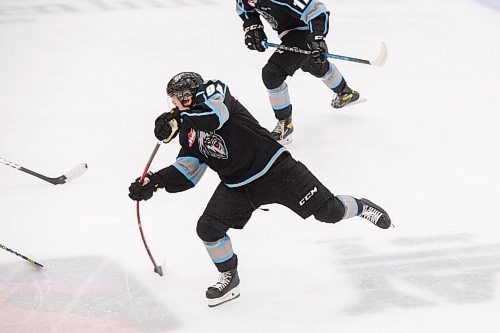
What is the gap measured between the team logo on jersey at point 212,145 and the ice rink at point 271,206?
594 millimetres

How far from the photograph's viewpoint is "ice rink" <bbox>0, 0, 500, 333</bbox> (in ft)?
11.4

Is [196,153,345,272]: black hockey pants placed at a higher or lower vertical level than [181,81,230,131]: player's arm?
lower

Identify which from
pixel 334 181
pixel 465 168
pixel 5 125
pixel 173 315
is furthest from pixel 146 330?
pixel 5 125

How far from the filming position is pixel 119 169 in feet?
15.7

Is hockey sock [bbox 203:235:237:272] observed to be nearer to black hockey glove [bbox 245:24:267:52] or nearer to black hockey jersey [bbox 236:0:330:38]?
black hockey jersey [bbox 236:0:330:38]

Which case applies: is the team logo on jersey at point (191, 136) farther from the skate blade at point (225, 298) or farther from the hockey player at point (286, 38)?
the hockey player at point (286, 38)

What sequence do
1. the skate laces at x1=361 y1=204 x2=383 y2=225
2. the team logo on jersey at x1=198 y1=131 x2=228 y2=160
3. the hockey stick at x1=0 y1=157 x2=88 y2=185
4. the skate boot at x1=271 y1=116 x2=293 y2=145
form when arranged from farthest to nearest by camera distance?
the skate boot at x1=271 y1=116 x2=293 y2=145
the hockey stick at x1=0 y1=157 x2=88 y2=185
the skate laces at x1=361 y1=204 x2=383 y2=225
the team logo on jersey at x1=198 y1=131 x2=228 y2=160

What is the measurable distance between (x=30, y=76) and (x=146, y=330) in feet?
10.8

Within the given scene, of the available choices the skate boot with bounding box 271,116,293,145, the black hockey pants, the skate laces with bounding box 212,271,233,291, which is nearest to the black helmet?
the black hockey pants

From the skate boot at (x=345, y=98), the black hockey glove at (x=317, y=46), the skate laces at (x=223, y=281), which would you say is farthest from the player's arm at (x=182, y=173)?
the skate boot at (x=345, y=98)

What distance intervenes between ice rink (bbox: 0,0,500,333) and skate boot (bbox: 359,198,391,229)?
111 mm

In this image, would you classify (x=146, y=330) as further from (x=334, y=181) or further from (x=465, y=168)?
(x=465, y=168)

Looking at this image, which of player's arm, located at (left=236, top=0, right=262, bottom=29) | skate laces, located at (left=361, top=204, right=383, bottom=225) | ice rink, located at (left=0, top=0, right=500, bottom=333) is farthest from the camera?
player's arm, located at (left=236, top=0, right=262, bottom=29)

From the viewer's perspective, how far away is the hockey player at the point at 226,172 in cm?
330
